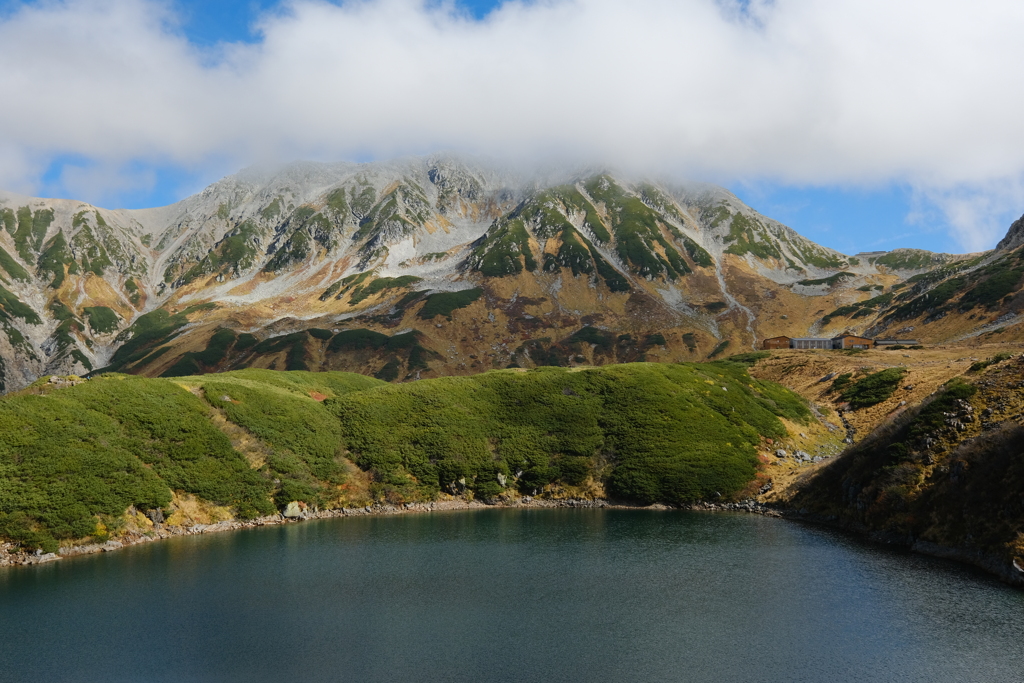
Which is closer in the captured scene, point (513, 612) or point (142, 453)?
point (513, 612)

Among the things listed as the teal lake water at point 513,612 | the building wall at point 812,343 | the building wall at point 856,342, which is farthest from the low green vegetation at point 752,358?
the teal lake water at point 513,612

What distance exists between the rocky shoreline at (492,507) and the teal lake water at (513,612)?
138 cm

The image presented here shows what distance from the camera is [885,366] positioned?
11488 centimetres

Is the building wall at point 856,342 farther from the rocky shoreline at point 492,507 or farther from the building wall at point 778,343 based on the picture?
the rocky shoreline at point 492,507

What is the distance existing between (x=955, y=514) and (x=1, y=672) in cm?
5719

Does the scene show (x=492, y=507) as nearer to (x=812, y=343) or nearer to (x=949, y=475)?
A: (x=949, y=475)

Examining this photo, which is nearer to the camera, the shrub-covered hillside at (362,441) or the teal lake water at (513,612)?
the teal lake water at (513,612)

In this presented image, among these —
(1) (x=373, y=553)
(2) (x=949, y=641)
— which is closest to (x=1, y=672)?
(1) (x=373, y=553)

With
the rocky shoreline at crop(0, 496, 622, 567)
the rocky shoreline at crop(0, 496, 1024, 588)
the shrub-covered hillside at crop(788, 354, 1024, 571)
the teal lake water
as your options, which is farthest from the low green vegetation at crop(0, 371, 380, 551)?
the shrub-covered hillside at crop(788, 354, 1024, 571)

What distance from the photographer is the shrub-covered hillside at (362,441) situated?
57625 mm

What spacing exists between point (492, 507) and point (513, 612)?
3751cm

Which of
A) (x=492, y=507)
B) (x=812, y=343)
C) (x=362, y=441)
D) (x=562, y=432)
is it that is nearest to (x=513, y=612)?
(x=492, y=507)

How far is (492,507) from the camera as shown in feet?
250

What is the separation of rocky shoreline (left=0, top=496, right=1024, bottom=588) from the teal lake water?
1.38 metres
